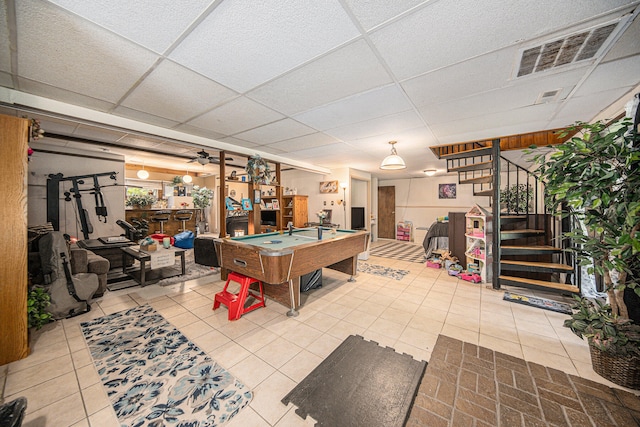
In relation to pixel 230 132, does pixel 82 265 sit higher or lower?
lower

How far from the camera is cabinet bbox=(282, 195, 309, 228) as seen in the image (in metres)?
6.72

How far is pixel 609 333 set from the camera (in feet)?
5.80

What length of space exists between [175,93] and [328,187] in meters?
5.14

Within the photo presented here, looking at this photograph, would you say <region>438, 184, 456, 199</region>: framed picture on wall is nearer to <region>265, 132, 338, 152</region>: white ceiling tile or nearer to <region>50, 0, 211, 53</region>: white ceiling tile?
<region>265, 132, 338, 152</region>: white ceiling tile


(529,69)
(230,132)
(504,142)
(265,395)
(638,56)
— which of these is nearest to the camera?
(265,395)

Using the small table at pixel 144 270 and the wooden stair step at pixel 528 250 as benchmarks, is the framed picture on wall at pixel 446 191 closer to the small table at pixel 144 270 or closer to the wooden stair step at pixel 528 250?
the wooden stair step at pixel 528 250

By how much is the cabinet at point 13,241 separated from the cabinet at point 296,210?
198 inches

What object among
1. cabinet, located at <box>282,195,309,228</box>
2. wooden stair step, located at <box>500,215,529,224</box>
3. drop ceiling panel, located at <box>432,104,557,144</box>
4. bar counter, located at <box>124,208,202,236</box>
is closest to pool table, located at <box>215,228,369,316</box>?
drop ceiling panel, located at <box>432,104,557,144</box>

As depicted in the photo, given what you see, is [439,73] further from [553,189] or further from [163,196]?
[163,196]

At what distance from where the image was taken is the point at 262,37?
5.14 ft

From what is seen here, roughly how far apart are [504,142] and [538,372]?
3700 millimetres

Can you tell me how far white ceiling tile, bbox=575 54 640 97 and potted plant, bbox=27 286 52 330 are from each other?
6.00 meters

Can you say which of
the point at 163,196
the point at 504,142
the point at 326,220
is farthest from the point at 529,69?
the point at 163,196

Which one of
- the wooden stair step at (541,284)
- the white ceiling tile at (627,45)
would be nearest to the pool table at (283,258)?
the wooden stair step at (541,284)
